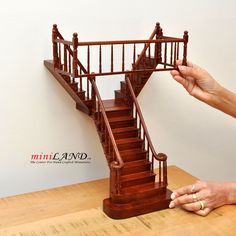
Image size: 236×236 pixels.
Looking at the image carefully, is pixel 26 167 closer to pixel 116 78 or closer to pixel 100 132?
pixel 100 132

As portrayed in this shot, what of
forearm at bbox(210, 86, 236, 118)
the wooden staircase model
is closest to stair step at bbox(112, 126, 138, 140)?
the wooden staircase model

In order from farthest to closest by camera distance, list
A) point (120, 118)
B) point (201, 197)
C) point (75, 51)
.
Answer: point (120, 118) < point (201, 197) < point (75, 51)

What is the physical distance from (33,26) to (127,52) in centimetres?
30

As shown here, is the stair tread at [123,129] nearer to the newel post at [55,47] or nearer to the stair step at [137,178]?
the stair step at [137,178]

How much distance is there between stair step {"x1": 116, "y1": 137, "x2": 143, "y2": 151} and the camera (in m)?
1.05

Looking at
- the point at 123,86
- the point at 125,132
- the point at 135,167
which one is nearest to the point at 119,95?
the point at 123,86

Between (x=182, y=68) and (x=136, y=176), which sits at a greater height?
(x=182, y=68)

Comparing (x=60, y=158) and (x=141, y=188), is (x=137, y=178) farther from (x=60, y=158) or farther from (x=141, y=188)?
(x=60, y=158)

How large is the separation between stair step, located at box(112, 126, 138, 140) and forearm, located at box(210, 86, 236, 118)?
23 cm

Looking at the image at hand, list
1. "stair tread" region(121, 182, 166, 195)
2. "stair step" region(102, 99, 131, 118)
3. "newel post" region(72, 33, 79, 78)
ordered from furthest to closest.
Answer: "stair step" region(102, 99, 131, 118) < "stair tread" region(121, 182, 166, 195) < "newel post" region(72, 33, 79, 78)

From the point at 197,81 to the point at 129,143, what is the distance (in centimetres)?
25

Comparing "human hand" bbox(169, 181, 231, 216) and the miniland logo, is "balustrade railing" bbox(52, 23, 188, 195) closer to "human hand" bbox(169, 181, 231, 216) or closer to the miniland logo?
"human hand" bbox(169, 181, 231, 216)

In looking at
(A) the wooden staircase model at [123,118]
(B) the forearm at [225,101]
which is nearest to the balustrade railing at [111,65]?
(A) the wooden staircase model at [123,118]

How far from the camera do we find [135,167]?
1.03 m
